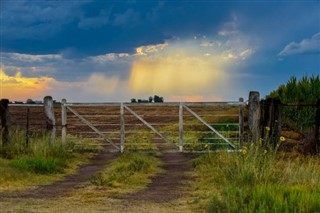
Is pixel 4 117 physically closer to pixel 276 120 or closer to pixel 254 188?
pixel 276 120

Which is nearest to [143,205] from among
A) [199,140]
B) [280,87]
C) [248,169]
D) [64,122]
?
[248,169]

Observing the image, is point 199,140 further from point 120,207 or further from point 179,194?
point 120,207

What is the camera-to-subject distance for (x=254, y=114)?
20.3m

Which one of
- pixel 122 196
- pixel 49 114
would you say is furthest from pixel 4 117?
pixel 122 196

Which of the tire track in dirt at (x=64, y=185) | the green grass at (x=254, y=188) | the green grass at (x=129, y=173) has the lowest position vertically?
the tire track in dirt at (x=64, y=185)

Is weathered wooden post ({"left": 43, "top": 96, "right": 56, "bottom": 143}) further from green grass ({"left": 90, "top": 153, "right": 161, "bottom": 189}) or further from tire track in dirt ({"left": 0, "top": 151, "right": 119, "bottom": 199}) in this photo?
green grass ({"left": 90, "top": 153, "right": 161, "bottom": 189})

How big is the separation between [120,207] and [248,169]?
118 inches

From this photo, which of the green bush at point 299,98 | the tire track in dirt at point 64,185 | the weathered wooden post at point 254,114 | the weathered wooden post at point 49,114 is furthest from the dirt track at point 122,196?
the green bush at point 299,98

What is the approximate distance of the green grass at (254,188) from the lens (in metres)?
8.83

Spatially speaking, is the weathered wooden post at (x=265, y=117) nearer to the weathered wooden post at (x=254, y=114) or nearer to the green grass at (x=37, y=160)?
the weathered wooden post at (x=254, y=114)

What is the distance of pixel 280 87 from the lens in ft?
107

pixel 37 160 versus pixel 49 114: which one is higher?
pixel 49 114

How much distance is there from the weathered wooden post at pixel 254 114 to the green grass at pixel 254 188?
4314 millimetres

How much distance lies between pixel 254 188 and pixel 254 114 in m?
10.6
